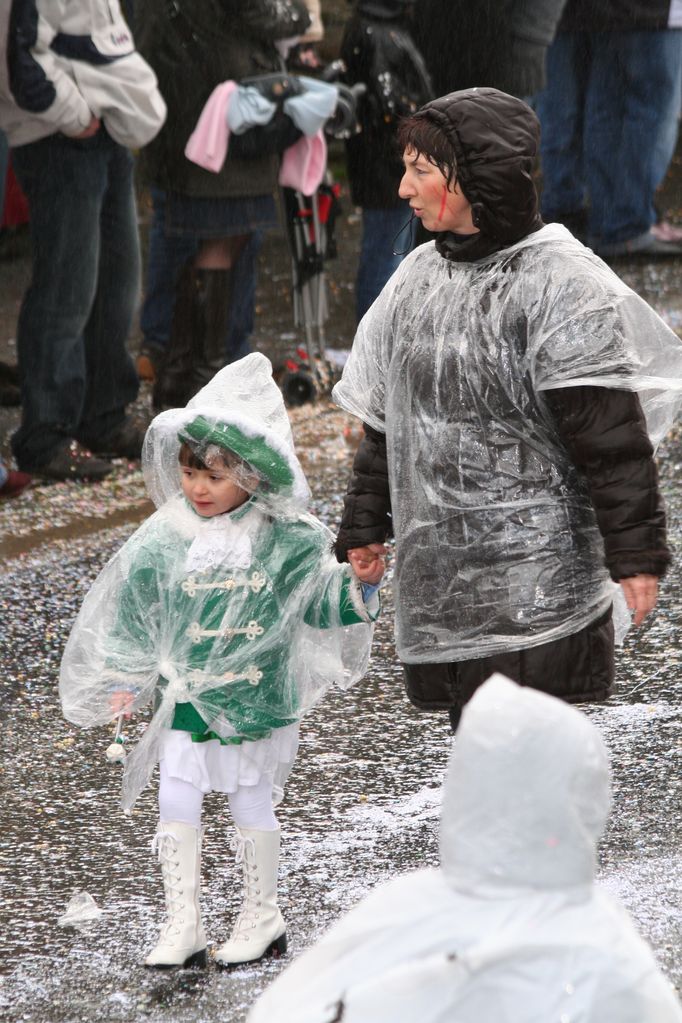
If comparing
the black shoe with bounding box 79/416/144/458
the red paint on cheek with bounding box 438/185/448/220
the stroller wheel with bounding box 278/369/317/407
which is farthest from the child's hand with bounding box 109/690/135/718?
the stroller wheel with bounding box 278/369/317/407

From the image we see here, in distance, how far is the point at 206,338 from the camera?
6883 mm

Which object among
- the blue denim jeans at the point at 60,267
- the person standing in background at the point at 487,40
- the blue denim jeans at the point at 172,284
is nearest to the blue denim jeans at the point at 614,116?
the person standing in background at the point at 487,40

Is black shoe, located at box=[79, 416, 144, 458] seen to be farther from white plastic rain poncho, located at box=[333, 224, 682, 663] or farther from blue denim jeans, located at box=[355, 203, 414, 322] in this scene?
white plastic rain poncho, located at box=[333, 224, 682, 663]

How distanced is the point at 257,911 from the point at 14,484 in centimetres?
305

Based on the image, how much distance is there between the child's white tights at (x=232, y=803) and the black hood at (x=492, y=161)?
1124mm

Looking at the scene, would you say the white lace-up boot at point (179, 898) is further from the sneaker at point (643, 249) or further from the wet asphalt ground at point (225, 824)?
the sneaker at point (643, 249)

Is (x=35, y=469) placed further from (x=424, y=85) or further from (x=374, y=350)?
(x=374, y=350)

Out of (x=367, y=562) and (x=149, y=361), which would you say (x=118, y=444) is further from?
(x=367, y=562)

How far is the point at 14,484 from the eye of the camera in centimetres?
623

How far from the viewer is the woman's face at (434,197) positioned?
328 cm

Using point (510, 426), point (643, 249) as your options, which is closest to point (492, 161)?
point (510, 426)

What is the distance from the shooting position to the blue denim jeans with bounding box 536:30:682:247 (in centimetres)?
880

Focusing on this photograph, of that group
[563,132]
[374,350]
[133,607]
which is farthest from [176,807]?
[563,132]

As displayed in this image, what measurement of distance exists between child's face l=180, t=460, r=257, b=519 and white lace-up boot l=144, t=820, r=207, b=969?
0.62 meters
